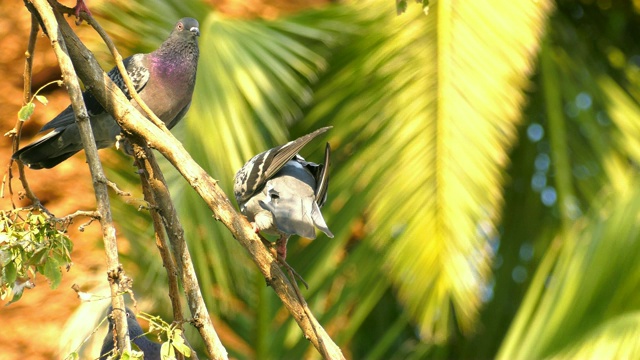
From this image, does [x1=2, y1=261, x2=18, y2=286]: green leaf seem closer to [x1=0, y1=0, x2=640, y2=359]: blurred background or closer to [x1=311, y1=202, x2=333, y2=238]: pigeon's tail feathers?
[x1=311, y1=202, x2=333, y2=238]: pigeon's tail feathers

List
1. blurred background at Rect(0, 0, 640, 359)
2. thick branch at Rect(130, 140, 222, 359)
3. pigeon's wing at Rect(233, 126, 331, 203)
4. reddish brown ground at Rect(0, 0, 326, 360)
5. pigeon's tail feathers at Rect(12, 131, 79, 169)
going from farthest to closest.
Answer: reddish brown ground at Rect(0, 0, 326, 360) < blurred background at Rect(0, 0, 640, 359) < pigeon's tail feathers at Rect(12, 131, 79, 169) < pigeon's wing at Rect(233, 126, 331, 203) < thick branch at Rect(130, 140, 222, 359)

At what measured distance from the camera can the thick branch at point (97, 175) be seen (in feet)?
6.98

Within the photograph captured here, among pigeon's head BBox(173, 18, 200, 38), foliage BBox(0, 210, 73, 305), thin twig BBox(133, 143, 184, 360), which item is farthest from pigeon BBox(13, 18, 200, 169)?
foliage BBox(0, 210, 73, 305)

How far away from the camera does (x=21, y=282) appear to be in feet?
7.89

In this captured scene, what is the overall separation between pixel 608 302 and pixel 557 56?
13.1ft

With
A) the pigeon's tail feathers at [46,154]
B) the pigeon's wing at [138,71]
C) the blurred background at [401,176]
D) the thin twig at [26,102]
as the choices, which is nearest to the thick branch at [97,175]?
the thin twig at [26,102]

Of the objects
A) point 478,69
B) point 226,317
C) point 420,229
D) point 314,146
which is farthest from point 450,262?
point 226,317

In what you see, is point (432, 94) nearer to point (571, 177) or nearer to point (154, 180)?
point (571, 177)

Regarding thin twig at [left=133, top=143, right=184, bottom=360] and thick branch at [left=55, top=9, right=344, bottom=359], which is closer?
thick branch at [left=55, top=9, right=344, bottom=359]

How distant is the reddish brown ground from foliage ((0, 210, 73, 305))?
451cm

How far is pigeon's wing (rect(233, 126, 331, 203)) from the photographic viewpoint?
3.13 metres

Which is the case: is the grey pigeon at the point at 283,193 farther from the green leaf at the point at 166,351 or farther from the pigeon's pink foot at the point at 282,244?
the green leaf at the point at 166,351

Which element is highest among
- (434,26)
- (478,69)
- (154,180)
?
(154,180)

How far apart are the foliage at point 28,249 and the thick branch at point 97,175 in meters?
0.13
